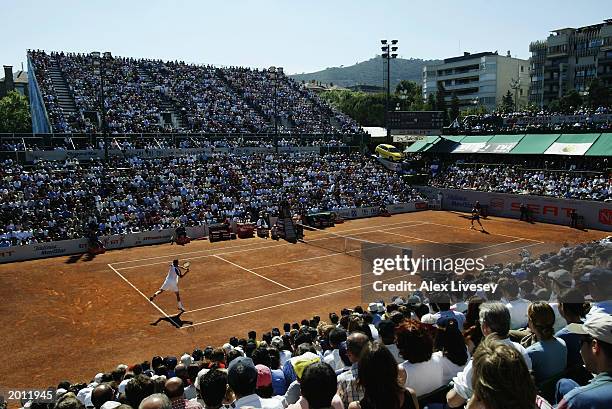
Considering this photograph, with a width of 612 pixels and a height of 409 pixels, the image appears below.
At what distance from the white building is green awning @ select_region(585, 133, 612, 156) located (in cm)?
6919

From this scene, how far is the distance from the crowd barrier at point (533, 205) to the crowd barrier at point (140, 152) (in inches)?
633

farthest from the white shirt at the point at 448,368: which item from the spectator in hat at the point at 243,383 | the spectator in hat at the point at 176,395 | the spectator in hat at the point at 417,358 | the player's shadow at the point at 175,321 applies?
the player's shadow at the point at 175,321

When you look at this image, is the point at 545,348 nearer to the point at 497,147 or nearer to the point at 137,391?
the point at 137,391

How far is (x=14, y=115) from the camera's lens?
74250 millimetres

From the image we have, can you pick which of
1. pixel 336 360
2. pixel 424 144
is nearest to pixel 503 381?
pixel 336 360

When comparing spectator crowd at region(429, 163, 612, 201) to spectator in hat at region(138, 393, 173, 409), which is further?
spectator crowd at region(429, 163, 612, 201)

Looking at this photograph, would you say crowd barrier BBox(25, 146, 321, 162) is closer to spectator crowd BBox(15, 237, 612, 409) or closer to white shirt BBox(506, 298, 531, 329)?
spectator crowd BBox(15, 237, 612, 409)

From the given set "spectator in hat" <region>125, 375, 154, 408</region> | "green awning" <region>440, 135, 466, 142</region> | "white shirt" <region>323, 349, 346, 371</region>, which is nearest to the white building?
"green awning" <region>440, 135, 466, 142</region>

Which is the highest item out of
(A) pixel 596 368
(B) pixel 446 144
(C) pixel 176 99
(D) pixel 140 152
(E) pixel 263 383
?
(C) pixel 176 99

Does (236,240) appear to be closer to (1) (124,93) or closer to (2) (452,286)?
(2) (452,286)

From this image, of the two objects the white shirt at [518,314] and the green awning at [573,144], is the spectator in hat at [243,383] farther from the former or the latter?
the green awning at [573,144]

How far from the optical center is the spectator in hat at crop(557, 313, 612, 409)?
10.4ft

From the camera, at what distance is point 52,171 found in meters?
35.1

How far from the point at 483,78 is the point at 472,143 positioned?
66.8 metres
